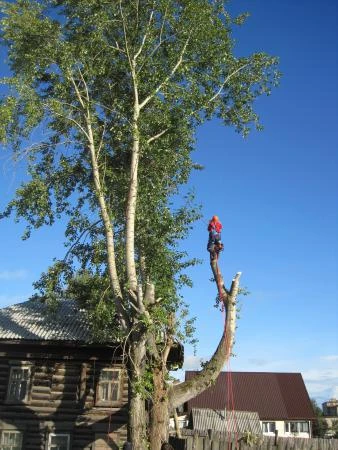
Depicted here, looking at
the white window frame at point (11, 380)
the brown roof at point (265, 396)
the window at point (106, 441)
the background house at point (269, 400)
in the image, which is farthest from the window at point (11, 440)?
the brown roof at point (265, 396)

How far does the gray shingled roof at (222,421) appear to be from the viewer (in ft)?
111

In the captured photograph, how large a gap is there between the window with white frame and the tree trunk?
3362 centimetres

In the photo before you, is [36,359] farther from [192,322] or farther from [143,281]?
[192,322]

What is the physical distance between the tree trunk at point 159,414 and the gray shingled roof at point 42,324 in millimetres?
7159

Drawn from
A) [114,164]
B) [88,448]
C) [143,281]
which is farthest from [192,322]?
[88,448]

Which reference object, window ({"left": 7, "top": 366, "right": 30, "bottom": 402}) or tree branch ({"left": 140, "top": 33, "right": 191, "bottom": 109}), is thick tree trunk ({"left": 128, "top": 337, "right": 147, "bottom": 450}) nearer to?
tree branch ({"left": 140, "top": 33, "right": 191, "bottom": 109})

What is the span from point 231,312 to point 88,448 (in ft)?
34.2

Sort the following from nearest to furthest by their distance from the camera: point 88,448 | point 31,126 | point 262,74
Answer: point 31,126 < point 262,74 < point 88,448

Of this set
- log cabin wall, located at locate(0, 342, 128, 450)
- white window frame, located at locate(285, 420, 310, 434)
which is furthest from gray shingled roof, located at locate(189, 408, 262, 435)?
log cabin wall, located at locate(0, 342, 128, 450)

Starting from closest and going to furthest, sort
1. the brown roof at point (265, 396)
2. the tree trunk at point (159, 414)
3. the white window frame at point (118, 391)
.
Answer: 1. the tree trunk at point (159, 414)
2. the white window frame at point (118, 391)
3. the brown roof at point (265, 396)

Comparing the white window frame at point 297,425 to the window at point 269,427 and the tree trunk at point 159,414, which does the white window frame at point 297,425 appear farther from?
the tree trunk at point 159,414

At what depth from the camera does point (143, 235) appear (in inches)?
695

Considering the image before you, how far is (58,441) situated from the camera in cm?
1912

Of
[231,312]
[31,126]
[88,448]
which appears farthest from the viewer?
[88,448]
